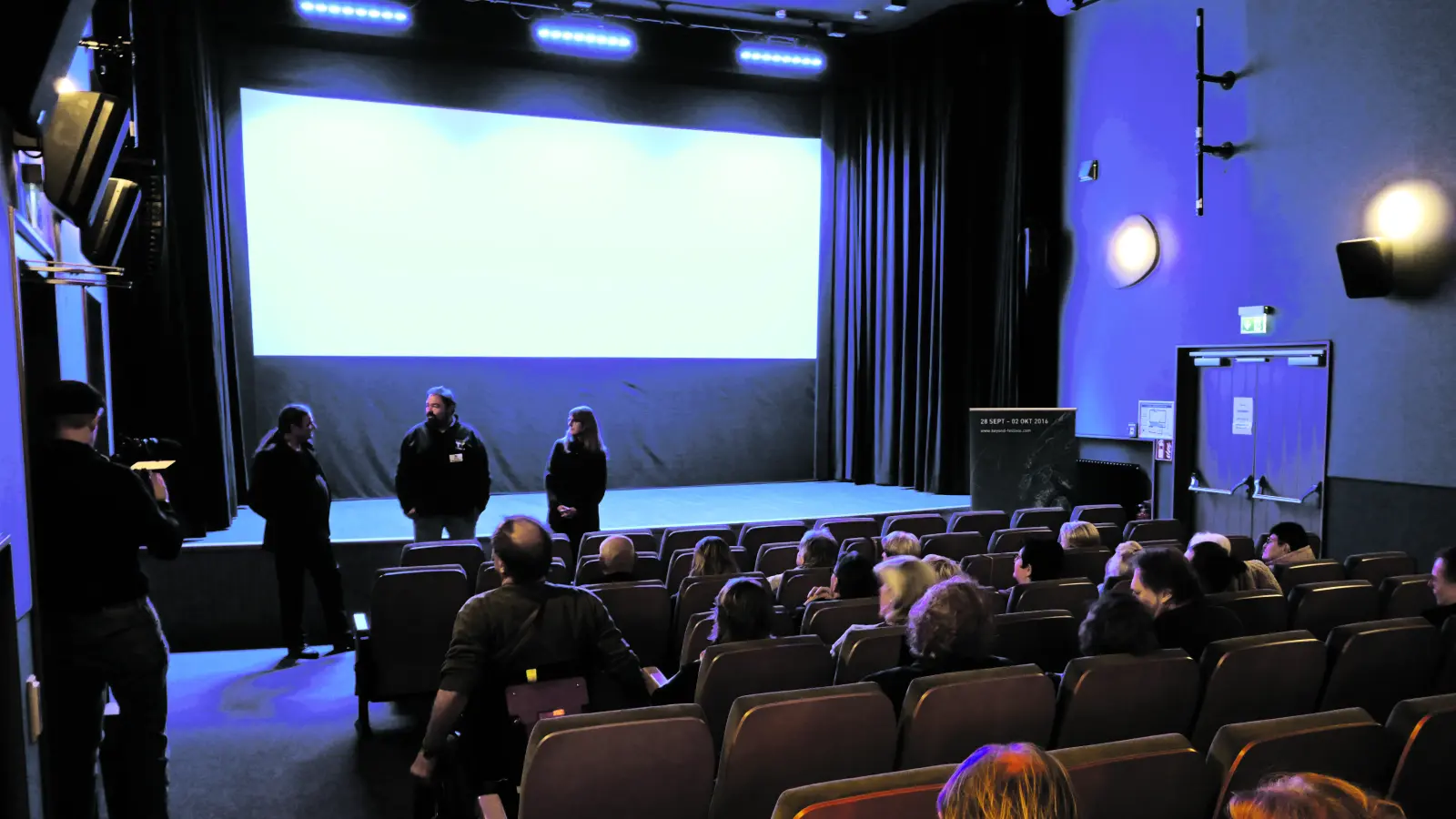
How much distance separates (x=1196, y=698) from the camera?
7.89ft

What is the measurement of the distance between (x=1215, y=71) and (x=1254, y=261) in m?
1.69

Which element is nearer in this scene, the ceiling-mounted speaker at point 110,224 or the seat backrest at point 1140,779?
the seat backrest at point 1140,779

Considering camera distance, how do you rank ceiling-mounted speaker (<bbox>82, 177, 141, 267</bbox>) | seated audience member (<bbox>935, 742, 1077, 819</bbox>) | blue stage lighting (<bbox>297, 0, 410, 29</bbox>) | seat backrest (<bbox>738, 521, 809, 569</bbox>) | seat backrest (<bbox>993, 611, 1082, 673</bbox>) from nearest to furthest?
seated audience member (<bbox>935, 742, 1077, 819</bbox>) < seat backrest (<bbox>993, 611, 1082, 673</bbox>) < ceiling-mounted speaker (<bbox>82, 177, 141, 267</bbox>) < seat backrest (<bbox>738, 521, 809, 569</bbox>) < blue stage lighting (<bbox>297, 0, 410, 29</bbox>)

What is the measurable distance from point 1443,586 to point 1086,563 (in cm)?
139

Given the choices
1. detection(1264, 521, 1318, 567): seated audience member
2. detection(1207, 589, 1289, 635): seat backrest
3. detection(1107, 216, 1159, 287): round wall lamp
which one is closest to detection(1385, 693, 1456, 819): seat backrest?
detection(1207, 589, 1289, 635): seat backrest

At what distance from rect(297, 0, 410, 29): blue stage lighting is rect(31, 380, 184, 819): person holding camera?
19.5 ft

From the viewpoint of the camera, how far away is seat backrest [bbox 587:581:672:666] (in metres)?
3.43

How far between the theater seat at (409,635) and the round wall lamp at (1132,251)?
696 centimetres

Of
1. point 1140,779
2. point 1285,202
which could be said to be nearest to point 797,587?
point 1140,779

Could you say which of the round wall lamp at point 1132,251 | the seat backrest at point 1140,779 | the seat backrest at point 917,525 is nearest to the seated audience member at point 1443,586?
the seat backrest at point 1140,779

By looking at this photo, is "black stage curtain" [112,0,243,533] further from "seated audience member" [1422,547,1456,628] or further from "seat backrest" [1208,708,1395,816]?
"seated audience member" [1422,547,1456,628]

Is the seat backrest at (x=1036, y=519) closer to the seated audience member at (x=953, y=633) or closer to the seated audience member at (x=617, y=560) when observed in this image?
the seated audience member at (x=617, y=560)

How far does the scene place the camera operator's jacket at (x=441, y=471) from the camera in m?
5.32

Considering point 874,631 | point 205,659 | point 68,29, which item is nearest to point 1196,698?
point 874,631
